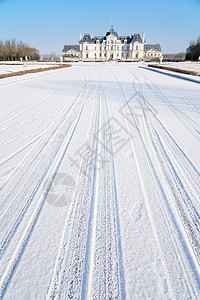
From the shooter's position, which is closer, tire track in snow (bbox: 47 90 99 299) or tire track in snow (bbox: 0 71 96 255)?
tire track in snow (bbox: 47 90 99 299)

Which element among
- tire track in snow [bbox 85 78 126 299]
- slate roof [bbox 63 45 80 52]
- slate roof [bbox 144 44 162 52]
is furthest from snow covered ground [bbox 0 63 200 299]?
slate roof [bbox 144 44 162 52]

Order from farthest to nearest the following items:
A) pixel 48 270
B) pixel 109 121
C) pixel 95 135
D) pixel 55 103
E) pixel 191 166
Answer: pixel 55 103 < pixel 109 121 < pixel 95 135 < pixel 191 166 < pixel 48 270

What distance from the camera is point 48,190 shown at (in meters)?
2.90

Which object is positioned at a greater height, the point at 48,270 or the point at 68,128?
the point at 68,128

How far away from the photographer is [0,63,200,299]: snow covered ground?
1737mm

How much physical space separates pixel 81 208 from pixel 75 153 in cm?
161

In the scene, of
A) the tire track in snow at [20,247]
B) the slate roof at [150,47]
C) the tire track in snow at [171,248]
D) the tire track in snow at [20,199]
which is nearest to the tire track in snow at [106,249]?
the tire track in snow at [171,248]

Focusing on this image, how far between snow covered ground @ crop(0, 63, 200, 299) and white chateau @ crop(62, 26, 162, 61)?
8392 cm

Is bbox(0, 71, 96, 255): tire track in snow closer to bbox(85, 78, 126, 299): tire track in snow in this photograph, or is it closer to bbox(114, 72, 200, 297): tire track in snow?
bbox(85, 78, 126, 299): tire track in snow

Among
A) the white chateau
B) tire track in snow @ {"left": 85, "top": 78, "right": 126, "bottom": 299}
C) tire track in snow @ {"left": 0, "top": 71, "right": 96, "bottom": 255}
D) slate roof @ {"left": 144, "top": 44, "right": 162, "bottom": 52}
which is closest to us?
tire track in snow @ {"left": 85, "top": 78, "right": 126, "bottom": 299}

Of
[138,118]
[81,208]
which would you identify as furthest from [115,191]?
[138,118]

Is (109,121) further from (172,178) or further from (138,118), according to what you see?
(172,178)

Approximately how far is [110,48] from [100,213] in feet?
298

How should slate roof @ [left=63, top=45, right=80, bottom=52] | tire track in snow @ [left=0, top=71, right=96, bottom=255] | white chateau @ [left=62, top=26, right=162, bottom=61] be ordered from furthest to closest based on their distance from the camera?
slate roof @ [left=63, top=45, right=80, bottom=52]
white chateau @ [left=62, top=26, right=162, bottom=61]
tire track in snow @ [left=0, top=71, right=96, bottom=255]
